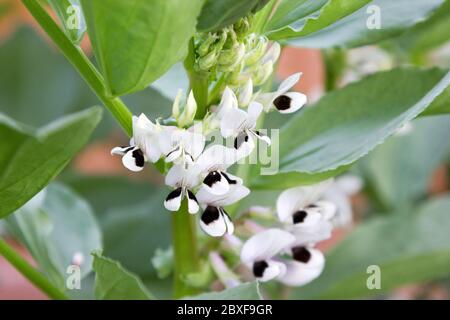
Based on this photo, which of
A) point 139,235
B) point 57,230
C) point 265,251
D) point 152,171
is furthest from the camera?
point 152,171

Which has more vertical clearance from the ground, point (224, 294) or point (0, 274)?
point (0, 274)

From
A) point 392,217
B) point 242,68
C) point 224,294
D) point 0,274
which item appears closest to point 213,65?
point 242,68

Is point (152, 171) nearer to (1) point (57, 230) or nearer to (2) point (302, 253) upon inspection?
(1) point (57, 230)

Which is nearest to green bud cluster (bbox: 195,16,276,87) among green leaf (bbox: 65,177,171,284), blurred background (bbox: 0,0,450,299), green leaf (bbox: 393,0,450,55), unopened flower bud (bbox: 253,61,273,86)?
unopened flower bud (bbox: 253,61,273,86)

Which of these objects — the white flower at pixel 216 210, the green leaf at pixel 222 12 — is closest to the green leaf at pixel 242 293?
the white flower at pixel 216 210

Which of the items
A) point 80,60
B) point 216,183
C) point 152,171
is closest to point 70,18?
point 80,60

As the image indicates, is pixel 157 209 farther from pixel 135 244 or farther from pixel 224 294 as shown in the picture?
pixel 224 294
